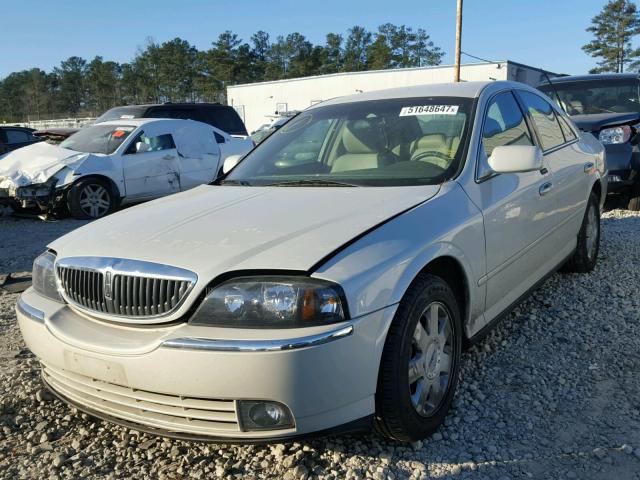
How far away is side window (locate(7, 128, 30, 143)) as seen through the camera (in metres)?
14.5

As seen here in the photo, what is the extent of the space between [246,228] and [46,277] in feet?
3.38

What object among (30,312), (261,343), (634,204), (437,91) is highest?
(437,91)

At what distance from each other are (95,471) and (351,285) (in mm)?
1400

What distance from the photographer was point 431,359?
2633 millimetres

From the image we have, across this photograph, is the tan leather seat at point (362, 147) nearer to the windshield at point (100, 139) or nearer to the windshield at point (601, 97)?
the windshield at point (601, 97)

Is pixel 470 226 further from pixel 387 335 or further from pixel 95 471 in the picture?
pixel 95 471

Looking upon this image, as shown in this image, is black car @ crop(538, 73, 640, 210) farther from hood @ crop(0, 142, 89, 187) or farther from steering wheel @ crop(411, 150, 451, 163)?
hood @ crop(0, 142, 89, 187)

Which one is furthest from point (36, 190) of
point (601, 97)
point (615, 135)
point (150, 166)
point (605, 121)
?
point (601, 97)

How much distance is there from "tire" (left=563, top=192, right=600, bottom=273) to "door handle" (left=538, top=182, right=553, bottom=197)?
3.38ft

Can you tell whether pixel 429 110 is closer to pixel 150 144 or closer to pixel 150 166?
pixel 150 166

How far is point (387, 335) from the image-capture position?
2.32 metres

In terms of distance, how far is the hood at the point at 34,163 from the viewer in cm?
855

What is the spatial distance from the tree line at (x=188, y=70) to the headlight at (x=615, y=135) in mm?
64549

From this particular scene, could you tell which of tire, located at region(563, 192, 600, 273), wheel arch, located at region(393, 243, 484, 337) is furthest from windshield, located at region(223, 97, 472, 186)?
tire, located at region(563, 192, 600, 273)
